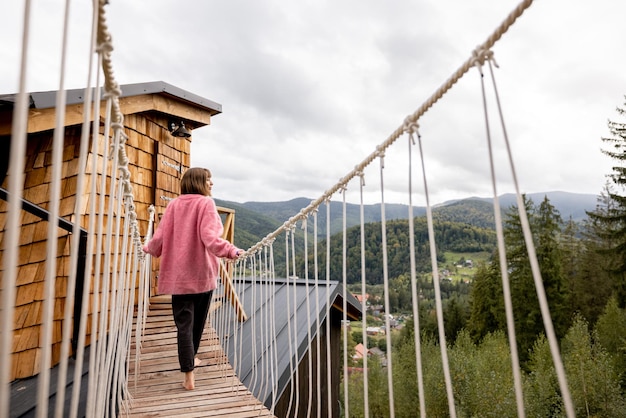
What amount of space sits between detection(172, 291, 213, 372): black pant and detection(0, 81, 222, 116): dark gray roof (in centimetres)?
136

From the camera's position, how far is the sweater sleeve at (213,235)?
188cm

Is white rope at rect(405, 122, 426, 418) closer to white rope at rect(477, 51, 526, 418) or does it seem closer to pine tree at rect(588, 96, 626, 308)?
white rope at rect(477, 51, 526, 418)

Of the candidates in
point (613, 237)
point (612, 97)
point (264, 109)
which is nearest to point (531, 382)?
point (613, 237)

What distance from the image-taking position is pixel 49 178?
9.12 ft

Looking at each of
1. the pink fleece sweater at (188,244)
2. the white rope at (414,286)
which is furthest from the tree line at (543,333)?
the white rope at (414,286)

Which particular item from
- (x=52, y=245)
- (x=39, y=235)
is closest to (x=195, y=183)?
(x=39, y=235)

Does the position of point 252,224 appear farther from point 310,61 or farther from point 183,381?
point 183,381

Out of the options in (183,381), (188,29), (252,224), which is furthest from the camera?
(252,224)

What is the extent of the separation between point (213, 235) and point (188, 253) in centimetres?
18

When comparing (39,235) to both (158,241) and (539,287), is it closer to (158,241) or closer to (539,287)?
(158,241)

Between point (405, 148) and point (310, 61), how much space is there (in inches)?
3016

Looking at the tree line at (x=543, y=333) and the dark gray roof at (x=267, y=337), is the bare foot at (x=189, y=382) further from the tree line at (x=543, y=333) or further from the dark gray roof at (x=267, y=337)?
the tree line at (x=543, y=333)

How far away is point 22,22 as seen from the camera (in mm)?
424

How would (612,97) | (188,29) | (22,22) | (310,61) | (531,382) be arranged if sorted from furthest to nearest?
(310,61) < (612,97) < (188,29) < (531,382) < (22,22)
